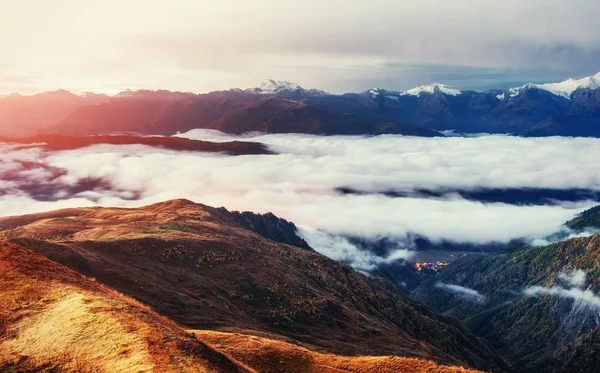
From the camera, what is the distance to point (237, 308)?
5625 inches

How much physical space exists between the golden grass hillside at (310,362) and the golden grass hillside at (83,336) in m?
16.6

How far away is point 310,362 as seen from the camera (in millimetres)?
67438

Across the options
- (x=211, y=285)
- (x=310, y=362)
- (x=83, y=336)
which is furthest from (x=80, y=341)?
(x=211, y=285)

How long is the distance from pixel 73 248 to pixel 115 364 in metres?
97.4

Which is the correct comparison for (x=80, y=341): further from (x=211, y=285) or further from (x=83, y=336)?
(x=211, y=285)

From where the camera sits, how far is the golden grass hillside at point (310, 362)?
63.8m

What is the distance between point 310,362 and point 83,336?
33.2 m

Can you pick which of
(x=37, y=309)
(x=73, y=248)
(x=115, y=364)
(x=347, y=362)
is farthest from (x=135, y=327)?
(x=73, y=248)

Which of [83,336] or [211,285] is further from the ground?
[83,336]

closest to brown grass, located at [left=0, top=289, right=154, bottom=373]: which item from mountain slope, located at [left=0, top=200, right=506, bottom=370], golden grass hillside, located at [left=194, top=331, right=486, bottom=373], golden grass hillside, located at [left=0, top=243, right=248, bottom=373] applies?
golden grass hillside, located at [left=0, top=243, right=248, bottom=373]

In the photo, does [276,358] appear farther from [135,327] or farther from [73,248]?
[73,248]

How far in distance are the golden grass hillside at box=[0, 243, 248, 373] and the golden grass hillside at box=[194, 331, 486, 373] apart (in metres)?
16.6

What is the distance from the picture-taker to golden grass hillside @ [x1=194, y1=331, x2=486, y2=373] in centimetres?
6384

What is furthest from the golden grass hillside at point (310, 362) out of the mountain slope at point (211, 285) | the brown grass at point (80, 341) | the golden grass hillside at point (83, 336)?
the mountain slope at point (211, 285)
